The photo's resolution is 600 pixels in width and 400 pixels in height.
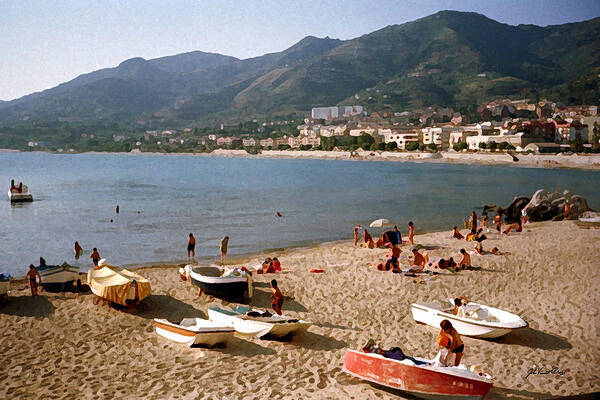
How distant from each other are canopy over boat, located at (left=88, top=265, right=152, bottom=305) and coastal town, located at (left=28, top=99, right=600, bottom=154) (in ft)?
283

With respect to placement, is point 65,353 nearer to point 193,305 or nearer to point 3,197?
point 193,305

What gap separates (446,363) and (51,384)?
6223 mm

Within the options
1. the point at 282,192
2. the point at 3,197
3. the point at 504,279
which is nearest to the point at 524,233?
the point at 504,279

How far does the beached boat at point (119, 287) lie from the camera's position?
1153 centimetres

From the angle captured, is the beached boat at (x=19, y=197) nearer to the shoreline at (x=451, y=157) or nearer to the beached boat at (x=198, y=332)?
the beached boat at (x=198, y=332)

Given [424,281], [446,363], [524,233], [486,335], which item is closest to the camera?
[446,363]

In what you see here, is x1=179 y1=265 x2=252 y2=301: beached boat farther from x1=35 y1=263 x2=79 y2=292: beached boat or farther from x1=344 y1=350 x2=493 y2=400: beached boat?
x1=344 y1=350 x2=493 y2=400: beached boat

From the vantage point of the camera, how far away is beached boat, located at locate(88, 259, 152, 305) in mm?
11531

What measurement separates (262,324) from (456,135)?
367 feet

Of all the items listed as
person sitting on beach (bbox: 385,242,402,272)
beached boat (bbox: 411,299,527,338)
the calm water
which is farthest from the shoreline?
beached boat (bbox: 411,299,527,338)

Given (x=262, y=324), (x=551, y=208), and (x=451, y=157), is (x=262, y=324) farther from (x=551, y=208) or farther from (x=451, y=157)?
(x=451, y=157)

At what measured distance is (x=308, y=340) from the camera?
9.72 m

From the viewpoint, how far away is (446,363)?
7.29 meters
